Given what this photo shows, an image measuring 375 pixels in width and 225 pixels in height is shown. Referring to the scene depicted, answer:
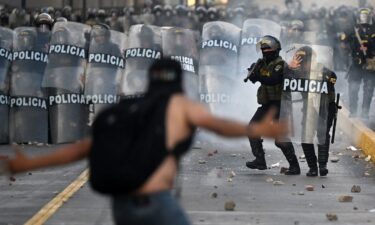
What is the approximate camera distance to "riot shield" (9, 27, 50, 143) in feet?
49.1

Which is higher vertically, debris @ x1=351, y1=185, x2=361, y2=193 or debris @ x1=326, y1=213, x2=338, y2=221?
debris @ x1=326, y1=213, x2=338, y2=221

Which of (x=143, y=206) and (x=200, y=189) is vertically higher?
(x=143, y=206)

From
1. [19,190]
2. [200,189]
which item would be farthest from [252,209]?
[19,190]

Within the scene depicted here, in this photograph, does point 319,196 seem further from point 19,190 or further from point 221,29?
point 221,29

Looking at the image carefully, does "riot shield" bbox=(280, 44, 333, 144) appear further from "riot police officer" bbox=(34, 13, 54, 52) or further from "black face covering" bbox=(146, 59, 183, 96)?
"black face covering" bbox=(146, 59, 183, 96)

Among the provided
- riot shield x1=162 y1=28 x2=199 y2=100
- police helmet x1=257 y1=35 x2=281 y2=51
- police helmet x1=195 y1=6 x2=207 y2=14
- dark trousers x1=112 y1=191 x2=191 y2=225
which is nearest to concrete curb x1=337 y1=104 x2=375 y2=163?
police helmet x1=257 y1=35 x2=281 y2=51

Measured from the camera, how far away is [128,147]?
14.6 ft

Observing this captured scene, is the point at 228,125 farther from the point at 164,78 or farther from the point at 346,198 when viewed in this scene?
the point at 346,198

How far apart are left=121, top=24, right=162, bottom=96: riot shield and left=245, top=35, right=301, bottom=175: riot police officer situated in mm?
3189

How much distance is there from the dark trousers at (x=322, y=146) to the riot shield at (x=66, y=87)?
14.6ft

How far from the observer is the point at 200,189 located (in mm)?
10445

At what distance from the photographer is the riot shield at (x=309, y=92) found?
1166cm

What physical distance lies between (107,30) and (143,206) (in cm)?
1067

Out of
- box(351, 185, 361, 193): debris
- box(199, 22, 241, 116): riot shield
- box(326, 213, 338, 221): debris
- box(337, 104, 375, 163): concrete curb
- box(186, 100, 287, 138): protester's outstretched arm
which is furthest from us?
box(199, 22, 241, 116): riot shield
